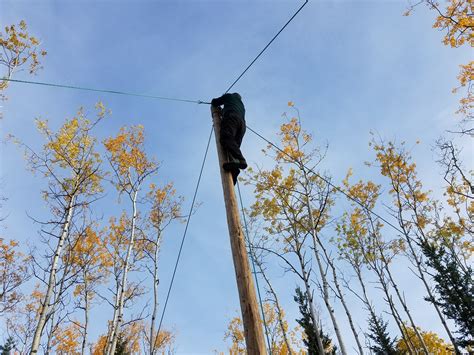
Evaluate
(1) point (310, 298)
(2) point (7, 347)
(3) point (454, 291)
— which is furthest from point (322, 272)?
(2) point (7, 347)

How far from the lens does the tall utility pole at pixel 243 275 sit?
2.41 metres

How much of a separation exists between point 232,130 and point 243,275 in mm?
2073

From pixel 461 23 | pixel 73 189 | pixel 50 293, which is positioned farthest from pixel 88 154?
pixel 461 23

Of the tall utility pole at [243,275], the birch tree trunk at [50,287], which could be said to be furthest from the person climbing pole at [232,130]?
the birch tree trunk at [50,287]

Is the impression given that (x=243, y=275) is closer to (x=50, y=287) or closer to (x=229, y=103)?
(x=229, y=103)

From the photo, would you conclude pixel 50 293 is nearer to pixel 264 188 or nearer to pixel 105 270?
pixel 105 270

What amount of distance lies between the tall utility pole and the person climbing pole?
10 cm

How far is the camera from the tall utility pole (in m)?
2.41

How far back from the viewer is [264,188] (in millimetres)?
11680

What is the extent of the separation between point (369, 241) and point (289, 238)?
6229 millimetres

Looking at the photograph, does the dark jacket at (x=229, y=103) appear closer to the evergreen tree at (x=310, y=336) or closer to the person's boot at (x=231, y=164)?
the person's boot at (x=231, y=164)

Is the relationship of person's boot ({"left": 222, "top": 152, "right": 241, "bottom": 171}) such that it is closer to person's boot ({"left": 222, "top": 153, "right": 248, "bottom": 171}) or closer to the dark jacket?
person's boot ({"left": 222, "top": 153, "right": 248, "bottom": 171})

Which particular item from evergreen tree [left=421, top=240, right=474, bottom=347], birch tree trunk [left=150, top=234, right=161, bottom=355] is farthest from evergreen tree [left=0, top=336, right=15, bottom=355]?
evergreen tree [left=421, top=240, right=474, bottom=347]

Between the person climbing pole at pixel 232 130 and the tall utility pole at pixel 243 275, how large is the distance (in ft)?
0.34
